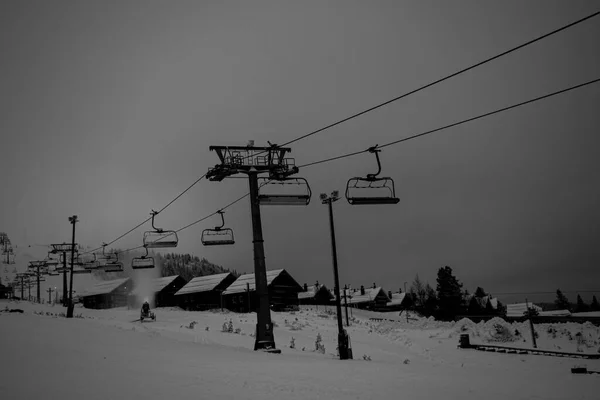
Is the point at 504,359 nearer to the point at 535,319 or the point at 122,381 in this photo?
the point at 122,381

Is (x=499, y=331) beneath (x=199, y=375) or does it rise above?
beneath

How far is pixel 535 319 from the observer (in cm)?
4606

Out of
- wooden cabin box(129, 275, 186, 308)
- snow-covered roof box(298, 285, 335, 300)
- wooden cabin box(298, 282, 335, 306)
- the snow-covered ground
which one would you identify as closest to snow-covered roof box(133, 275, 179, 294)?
wooden cabin box(129, 275, 186, 308)

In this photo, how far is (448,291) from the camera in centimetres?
7506

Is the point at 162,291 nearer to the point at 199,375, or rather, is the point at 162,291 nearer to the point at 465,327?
the point at 465,327

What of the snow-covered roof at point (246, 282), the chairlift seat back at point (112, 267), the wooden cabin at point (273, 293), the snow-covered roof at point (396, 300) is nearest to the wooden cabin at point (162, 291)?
the wooden cabin at point (273, 293)

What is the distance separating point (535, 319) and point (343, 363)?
41080mm

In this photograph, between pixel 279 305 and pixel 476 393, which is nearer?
pixel 476 393

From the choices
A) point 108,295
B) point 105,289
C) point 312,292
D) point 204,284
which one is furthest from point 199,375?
point 312,292

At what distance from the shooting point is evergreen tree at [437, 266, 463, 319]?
7350 cm

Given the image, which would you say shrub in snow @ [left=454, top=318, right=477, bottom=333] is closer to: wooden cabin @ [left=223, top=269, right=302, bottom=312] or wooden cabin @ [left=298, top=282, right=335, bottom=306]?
wooden cabin @ [left=223, top=269, right=302, bottom=312]

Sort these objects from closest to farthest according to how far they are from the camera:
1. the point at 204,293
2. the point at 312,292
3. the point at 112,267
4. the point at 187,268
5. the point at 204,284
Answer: the point at 112,267 → the point at 204,293 → the point at 204,284 → the point at 312,292 → the point at 187,268

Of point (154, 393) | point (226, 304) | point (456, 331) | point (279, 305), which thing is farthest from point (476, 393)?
point (226, 304)

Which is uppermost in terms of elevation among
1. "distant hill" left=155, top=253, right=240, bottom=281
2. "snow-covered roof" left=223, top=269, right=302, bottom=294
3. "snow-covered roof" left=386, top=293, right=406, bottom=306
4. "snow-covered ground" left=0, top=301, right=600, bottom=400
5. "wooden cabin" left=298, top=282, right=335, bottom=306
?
"distant hill" left=155, top=253, right=240, bottom=281
